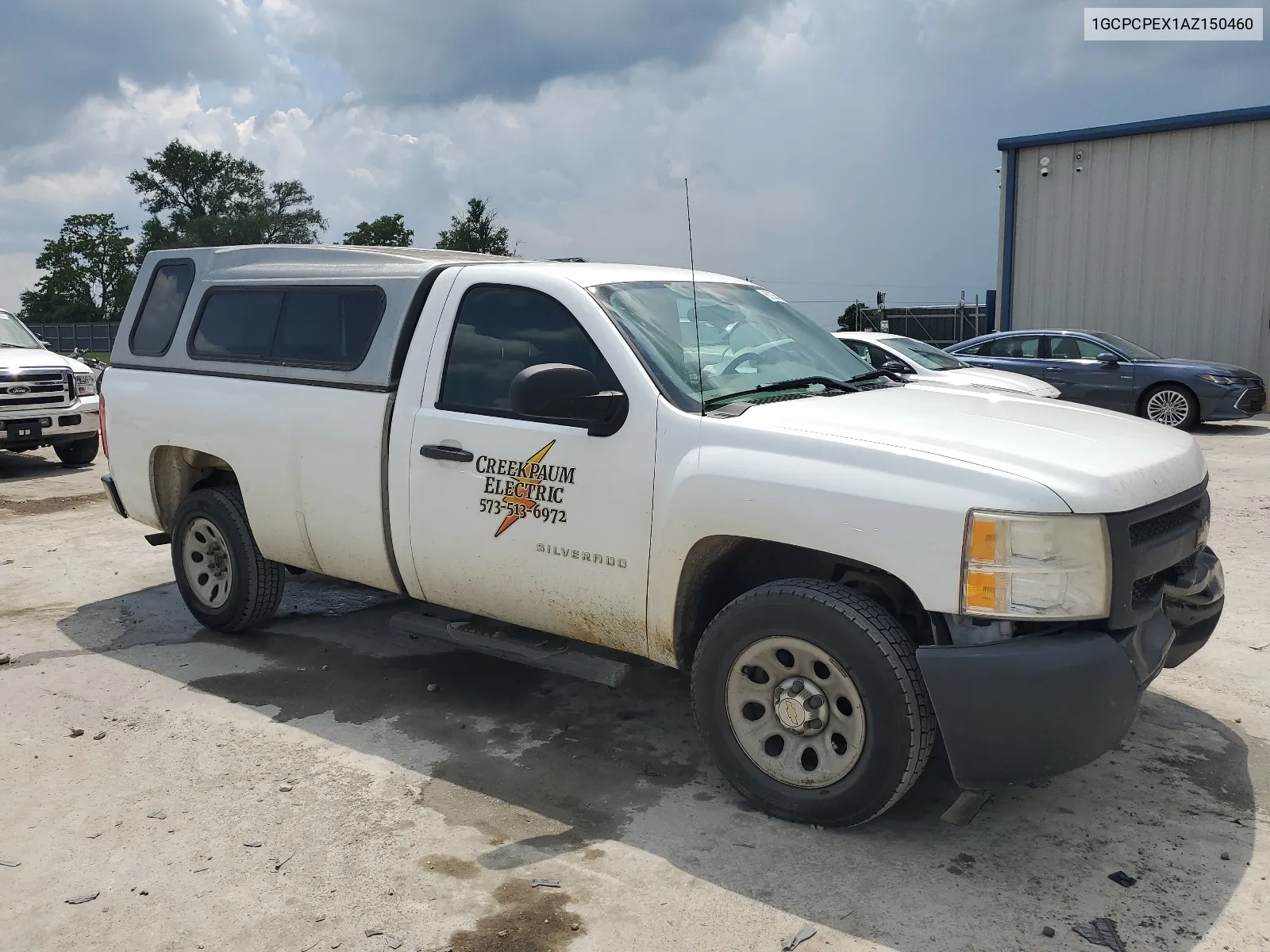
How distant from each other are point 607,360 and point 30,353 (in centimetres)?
1085

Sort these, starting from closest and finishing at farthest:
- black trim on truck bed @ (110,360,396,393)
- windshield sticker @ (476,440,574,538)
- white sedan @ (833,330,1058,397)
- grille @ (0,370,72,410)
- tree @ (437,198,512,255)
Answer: windshield sticker @ (476,440,574,538) → black trim on truck bed @ (110,360,396,393) → white sedan @ (833,330,1058,397) → grille @ (0,370,72,410) → tree @ (437,198,512,255)

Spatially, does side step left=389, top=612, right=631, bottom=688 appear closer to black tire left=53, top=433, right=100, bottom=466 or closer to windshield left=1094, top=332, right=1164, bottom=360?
black tire left=53, top=433, right=100, bottom=466

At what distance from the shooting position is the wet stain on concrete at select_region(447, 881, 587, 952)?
2977mm

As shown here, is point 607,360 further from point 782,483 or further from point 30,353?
point 30,353

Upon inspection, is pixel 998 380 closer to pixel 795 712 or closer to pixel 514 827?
pixel 795 712

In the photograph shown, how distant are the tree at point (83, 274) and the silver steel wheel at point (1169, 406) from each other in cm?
7617

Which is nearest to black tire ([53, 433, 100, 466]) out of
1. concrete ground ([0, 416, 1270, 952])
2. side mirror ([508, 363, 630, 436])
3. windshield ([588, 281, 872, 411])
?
concrete ground ([0, 416, 1270, 952])

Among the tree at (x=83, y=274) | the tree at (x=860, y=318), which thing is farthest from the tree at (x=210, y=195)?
the tree at (x=860, y=318)

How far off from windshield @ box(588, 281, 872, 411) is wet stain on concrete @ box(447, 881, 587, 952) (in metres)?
1.71

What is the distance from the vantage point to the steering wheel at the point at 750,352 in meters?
4.14

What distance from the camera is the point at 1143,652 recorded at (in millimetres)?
3316

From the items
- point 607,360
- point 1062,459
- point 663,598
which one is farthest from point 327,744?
point 1062,459

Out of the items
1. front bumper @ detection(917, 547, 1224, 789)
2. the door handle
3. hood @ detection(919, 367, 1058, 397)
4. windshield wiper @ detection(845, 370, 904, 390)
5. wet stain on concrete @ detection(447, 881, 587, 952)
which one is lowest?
wet stain on concrete @ detection(447, 881, 587, 952)

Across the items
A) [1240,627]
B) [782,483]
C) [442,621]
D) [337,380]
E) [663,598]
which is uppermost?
[337,380]
